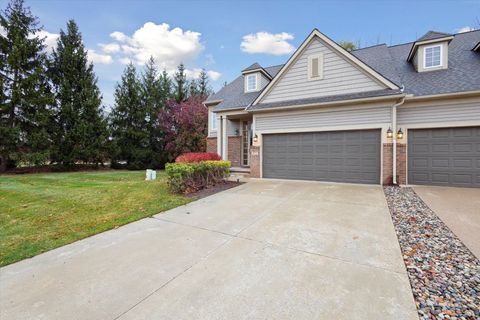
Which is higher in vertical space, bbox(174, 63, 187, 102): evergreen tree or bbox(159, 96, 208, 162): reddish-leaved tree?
bbox(174, 63, 187, 102): evergreen tree

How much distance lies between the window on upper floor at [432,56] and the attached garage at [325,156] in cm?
442

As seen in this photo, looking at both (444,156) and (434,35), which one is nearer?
(444,156)

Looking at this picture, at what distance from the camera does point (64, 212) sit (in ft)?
18.5

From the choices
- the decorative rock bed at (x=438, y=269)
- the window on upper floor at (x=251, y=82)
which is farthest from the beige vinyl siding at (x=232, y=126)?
the decorative rock bed at (x=438, y=269)

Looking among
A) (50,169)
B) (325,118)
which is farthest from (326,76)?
(50,169)

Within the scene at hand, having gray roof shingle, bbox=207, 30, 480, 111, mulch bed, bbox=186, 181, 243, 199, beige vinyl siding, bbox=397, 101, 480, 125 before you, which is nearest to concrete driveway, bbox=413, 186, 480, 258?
beige vinyl siding, bbox=397, 101, 480, 125

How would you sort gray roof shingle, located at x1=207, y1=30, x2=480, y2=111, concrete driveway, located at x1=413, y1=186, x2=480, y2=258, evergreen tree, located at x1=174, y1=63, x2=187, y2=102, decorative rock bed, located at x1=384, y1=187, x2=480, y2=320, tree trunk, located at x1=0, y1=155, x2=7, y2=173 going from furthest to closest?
evergreen tree, located at x1=174, y1=63, x2=187, y2=102 < tree trunk, located at x1=0, y1=155, x2=7, y2=173 < gray roof shingle, located at x1=207, y1=30, x2=480, y2=111 < concrete driveway, located at x1=413, y1=186, x2=480, y2=258 < decorative rock bed, located at x1=384, y1=187, x2=480, y2=320

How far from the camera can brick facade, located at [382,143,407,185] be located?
338 inches

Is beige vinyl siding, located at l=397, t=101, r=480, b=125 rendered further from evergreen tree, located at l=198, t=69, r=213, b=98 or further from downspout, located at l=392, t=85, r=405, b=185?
evergreen tree, located at l=198, t=69, r=213, b=98

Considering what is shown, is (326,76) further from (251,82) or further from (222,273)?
(222,273)

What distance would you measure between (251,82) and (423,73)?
8.44 meters

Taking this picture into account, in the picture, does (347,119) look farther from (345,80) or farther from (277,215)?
(277,215)

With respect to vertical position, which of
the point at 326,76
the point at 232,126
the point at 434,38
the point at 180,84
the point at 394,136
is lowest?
the point at 394,136

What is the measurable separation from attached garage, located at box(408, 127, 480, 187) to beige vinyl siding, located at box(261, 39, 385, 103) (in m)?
2.73
